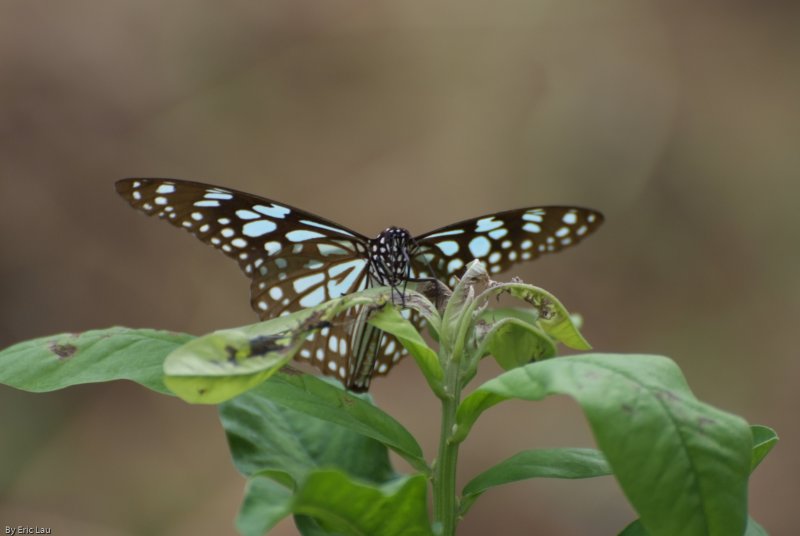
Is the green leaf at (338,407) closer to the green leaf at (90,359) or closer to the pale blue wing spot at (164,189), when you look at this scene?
the green leaf at (90,359)

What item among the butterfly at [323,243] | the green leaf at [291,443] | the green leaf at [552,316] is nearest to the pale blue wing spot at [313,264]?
the butterfly at [323,243]

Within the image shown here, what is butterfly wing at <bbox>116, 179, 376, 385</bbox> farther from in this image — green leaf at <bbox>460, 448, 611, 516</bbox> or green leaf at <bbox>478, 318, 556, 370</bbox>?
green leaf at <bbox>460, 448, 611, 516</bbox>

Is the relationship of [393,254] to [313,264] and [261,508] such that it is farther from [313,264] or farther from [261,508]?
[261,508]

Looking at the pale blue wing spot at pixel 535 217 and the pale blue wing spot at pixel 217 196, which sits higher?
the pale blue wing spot at pixel 217 196

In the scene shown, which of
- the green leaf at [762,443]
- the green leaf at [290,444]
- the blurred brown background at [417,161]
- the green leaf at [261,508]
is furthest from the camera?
the blurred brown background at [417,161]

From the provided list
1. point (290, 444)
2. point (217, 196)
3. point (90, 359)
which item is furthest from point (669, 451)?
point (217, 196)

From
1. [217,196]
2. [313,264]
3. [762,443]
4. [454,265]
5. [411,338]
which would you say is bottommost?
[762,443]

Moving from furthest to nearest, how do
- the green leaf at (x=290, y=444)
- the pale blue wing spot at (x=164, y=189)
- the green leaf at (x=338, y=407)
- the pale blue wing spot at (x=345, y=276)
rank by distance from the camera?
1. the pale blue wing spot at (x=345, y=276)
2. the pale blue wing spot at (x=164, y=189)
3. the green leaf at (x=290, y=444)
4. the green leaf at (x=338, y=407)

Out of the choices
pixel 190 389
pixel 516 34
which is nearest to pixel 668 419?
→ pixel 190 389

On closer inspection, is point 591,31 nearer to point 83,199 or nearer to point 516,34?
point 516,34
